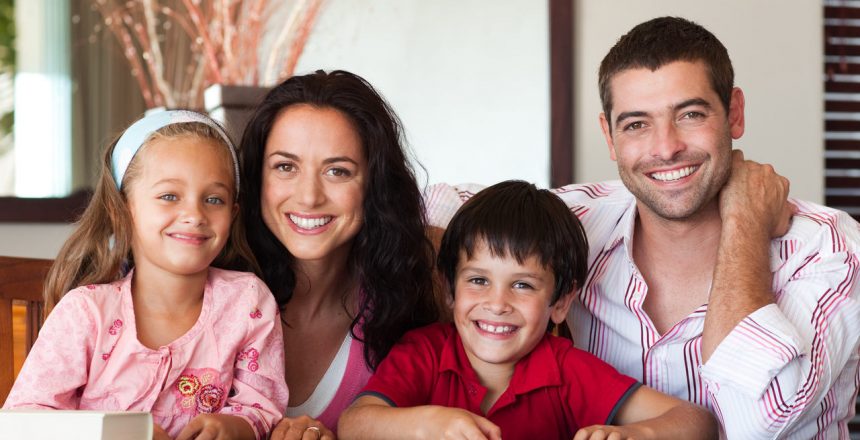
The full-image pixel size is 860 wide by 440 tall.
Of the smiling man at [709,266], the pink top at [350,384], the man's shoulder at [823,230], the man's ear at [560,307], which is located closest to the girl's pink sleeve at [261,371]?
the pink top at [350,384]

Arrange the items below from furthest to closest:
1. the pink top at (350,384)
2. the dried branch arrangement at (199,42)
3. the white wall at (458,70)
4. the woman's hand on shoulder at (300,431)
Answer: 1. the white wall at (458,70)
2. the dried branch arrangement at (199,42)
3. the pink top at (350,384)
4. the woman's hand on shoulder at (300,431)

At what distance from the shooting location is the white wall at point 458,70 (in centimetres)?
390

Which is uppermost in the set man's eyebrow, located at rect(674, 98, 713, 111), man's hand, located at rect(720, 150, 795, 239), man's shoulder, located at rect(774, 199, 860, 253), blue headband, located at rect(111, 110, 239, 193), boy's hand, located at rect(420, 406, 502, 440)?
man's eyebrow, located at rect(674, 98, 713, 111)

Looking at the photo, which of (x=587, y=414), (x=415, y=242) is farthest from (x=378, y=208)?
(x=587, y=414)

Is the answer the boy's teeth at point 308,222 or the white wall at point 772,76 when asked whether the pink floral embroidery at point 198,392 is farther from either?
the white wall at point 772,76

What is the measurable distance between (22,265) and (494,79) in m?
2.41

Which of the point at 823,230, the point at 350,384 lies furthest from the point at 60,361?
the point at 823,230

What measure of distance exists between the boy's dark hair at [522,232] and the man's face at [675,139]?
0.62 ft

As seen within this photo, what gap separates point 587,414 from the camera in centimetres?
166

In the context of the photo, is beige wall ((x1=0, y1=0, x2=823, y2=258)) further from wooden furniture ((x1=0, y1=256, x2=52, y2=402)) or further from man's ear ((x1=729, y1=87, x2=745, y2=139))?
wooden furniture ((x1=0, y1=256, x2=52, y2=402))

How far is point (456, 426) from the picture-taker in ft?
4.59

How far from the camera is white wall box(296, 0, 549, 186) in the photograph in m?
3.90

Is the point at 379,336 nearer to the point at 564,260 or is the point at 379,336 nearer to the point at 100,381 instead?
the point at 564,260

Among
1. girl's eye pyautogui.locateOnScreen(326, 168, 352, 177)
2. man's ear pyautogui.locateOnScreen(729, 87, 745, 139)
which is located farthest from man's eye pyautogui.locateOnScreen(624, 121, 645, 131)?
girl's eye pyautogui.locateOnScreen(326, 168, 352, 177)
